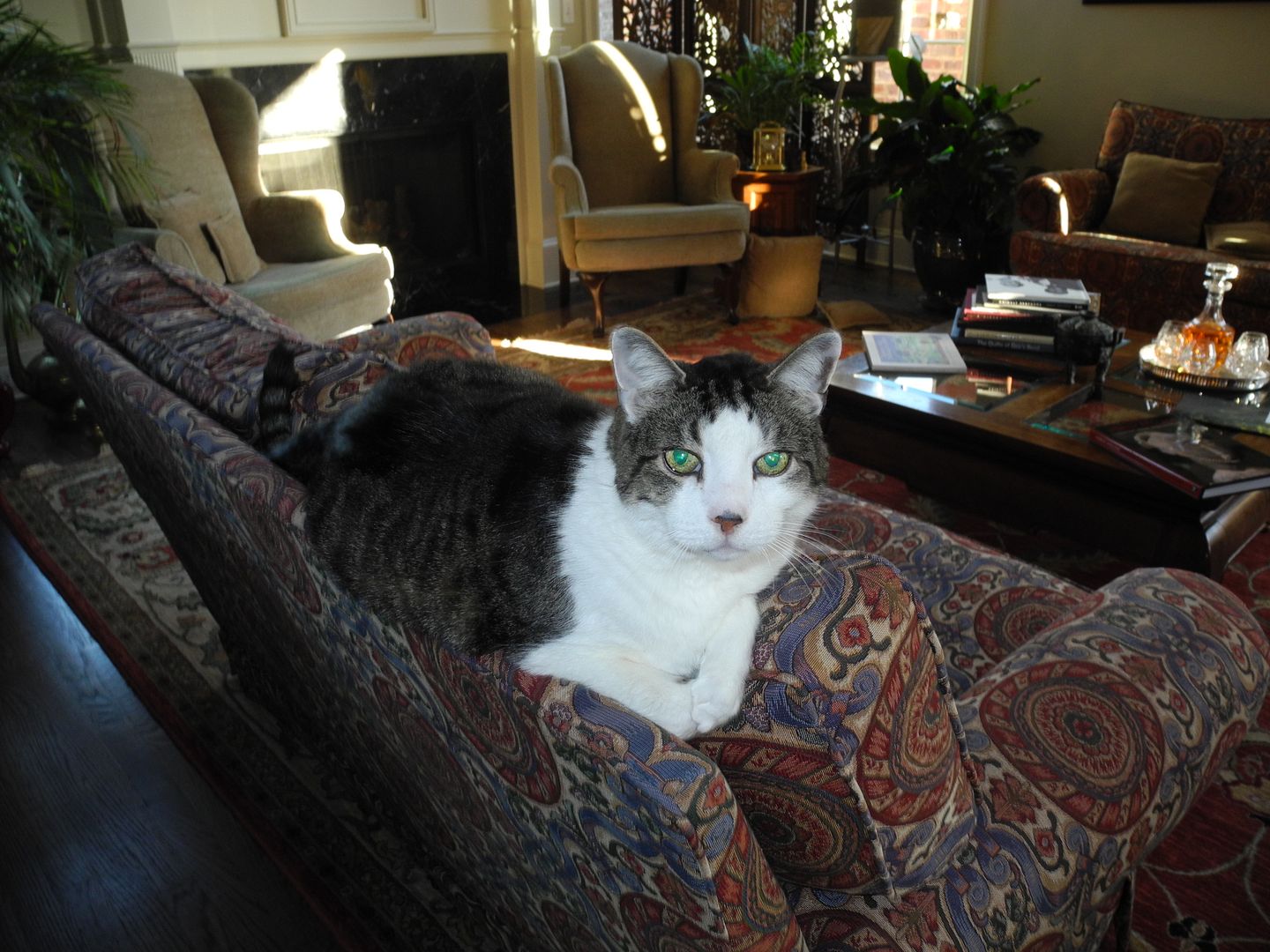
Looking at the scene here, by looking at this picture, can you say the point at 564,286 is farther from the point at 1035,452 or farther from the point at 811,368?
the point at 811,368

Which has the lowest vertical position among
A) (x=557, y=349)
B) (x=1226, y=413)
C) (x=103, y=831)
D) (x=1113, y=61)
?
(x=103, y=831)

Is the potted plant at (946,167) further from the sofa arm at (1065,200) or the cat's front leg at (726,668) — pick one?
the cat's front leg at (726,668)

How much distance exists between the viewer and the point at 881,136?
160 inches

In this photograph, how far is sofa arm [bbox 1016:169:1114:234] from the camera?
3734mm

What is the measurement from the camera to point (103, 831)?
1585 millimetres

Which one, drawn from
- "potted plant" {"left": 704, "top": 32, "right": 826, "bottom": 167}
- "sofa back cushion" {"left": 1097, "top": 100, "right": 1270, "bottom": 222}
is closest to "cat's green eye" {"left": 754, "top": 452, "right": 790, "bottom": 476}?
"sofa back cushion" {"left": 1097, "top": 100, "right": 1270, "bottom": 222}

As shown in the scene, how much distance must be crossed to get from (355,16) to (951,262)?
8.98 ft

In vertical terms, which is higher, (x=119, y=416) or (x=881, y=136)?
(x=881, y=136)

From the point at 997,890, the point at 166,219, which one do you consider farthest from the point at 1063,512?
the point at 166,219

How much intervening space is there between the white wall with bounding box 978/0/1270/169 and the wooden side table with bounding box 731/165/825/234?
117 cm

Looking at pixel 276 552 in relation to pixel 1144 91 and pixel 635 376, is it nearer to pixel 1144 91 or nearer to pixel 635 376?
pixel 635 376

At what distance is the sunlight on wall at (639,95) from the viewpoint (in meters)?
4.27

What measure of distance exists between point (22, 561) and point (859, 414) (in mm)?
2144

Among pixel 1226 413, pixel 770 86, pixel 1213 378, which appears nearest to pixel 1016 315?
pixel 1213 378
